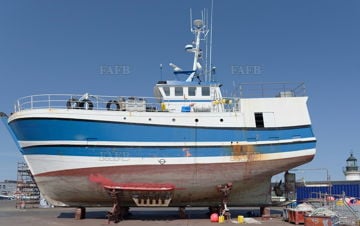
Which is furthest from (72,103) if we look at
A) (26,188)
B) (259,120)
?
(26,188)

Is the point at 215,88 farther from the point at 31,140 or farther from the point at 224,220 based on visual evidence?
the point at 31,140

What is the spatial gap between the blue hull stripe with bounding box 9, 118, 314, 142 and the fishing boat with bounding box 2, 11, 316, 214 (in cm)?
5

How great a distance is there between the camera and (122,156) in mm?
18422

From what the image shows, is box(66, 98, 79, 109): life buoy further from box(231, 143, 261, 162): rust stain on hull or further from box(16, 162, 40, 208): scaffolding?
box(16, 162, 40, 208): scaffolding

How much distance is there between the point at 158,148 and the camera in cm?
1862

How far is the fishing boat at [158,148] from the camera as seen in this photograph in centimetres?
1833

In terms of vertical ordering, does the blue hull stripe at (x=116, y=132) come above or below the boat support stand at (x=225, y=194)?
above

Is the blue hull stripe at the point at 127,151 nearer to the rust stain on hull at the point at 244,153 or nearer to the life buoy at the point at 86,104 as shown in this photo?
the rust stain on hull at the point at 244,153

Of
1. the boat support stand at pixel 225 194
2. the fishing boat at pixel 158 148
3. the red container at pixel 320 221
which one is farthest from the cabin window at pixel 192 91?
the red container at pixel 320 221

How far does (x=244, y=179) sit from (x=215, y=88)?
5683mm

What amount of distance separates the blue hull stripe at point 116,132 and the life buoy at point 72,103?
89 centimetres

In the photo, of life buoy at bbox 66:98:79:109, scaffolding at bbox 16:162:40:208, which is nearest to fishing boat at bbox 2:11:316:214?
life buoy at bbox 66:98:79:109

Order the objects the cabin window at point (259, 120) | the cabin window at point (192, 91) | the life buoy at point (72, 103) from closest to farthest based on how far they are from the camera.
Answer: the life buoy at point (72, 103) < the cabin window at point (259, 120) < the cabin window at point (192, 91)

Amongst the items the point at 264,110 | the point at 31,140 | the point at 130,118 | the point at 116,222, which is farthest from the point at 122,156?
the point at 264,110
